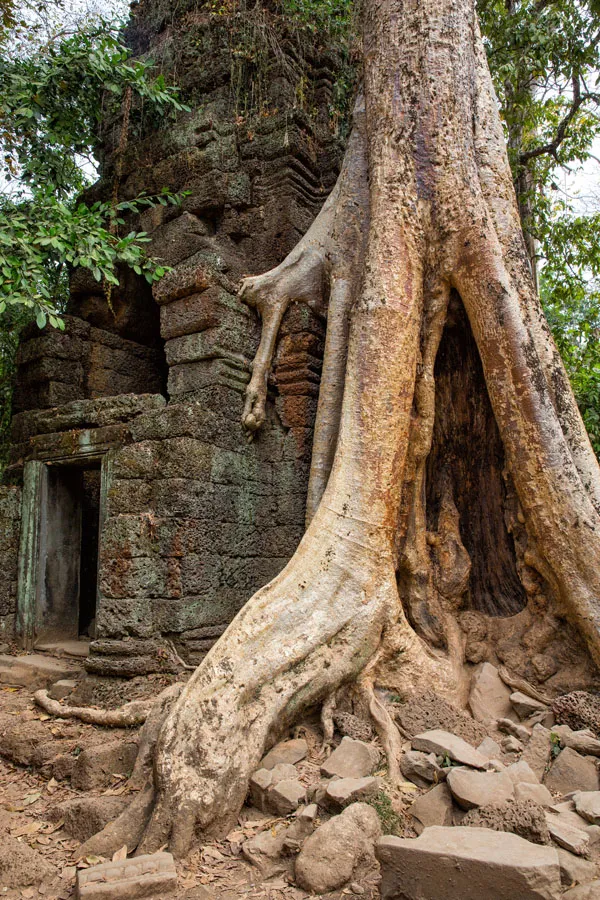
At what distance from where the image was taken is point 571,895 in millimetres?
1895

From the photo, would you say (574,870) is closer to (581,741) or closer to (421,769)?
(421,769)

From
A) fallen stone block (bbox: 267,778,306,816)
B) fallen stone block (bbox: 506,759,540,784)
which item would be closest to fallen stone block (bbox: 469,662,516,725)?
fallen stone block (bbox: 506,759,540,784)

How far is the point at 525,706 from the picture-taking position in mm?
3217

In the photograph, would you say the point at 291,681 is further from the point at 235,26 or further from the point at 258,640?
the point at 235,26

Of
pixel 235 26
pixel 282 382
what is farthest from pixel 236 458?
pixel 235 26

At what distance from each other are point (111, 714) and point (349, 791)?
1.59 m

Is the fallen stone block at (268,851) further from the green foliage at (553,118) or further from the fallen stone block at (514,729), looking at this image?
the green foliage at (553,118)

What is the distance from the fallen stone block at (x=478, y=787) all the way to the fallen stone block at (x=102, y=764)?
1.45m

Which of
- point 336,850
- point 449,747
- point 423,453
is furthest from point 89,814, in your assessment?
point 423,453

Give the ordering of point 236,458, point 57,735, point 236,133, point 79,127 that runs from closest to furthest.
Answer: point 57,735, point 236,458, point 236,133, point 79,127

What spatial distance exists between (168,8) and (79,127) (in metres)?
1.67

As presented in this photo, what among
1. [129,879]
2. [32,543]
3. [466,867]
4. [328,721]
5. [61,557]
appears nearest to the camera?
[466,867]

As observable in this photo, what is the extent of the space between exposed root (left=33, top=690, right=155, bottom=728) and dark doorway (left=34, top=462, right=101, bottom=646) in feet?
3.76

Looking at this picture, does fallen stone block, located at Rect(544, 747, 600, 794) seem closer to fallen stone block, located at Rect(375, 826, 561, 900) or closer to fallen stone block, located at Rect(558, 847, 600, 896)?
fallen stone block, located at Rect(558, 847, 600, 896)
